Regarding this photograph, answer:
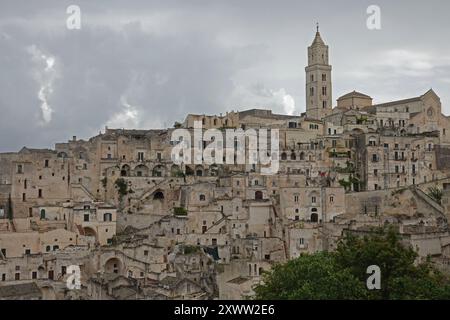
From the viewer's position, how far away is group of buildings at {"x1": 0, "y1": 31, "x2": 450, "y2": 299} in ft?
121

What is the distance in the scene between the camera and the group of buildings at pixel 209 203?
36781 millimetres

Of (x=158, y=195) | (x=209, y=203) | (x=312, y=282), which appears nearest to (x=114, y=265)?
(x=209, y=203)

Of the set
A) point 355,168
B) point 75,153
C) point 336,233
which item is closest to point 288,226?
point 336,233

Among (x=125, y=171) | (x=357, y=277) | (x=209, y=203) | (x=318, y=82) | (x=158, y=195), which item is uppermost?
(x=318, y=82)

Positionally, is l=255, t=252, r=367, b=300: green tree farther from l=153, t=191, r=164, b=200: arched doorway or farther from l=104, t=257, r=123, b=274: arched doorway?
l=153, t=191, r=164, b=200: arched doorway

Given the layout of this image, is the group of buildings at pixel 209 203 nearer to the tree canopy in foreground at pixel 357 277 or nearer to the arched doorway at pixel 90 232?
the arched doorway at pixel 90 232

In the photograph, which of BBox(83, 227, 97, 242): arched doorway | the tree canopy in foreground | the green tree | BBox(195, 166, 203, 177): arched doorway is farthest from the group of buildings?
the tree canopy in foreground

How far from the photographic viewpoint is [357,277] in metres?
25.6

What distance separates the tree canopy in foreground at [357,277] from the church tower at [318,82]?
165 ft

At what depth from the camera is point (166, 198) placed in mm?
52688

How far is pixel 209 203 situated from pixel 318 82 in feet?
114

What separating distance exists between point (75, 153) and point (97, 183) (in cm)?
338

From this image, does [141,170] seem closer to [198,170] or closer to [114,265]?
[198,170]
